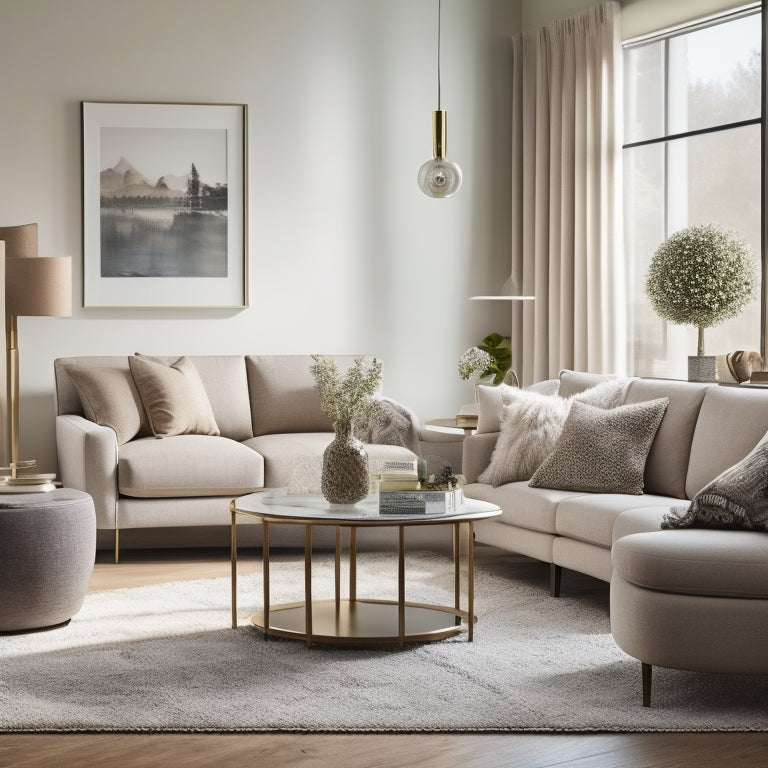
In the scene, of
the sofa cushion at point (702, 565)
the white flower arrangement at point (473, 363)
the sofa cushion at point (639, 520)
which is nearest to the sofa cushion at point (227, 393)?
the white flower arrangement at point (473, 363)

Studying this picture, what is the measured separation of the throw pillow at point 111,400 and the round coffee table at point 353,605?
5.25ft

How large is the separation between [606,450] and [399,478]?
3.58 feet

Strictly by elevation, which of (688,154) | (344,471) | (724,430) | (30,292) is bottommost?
(344,471)

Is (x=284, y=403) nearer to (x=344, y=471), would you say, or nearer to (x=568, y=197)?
(x=568, y=197)

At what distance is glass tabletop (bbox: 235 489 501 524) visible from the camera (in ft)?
11.2

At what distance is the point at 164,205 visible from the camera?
20.1 feet

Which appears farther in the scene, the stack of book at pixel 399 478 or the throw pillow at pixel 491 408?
the throw pillow at pixel 491 408

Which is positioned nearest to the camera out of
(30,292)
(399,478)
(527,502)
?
(399,478)

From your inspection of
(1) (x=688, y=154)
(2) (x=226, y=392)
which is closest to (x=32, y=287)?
(2) (x=226, y=392)

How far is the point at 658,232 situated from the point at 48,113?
3.33 meters

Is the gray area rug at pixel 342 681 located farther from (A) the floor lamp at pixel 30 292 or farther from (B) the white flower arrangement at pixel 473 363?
(B) the white flower arrangement at pixel 473 363

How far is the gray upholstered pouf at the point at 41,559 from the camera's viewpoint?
3.62 metres

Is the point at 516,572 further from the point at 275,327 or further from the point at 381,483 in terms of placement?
the point at 275,327

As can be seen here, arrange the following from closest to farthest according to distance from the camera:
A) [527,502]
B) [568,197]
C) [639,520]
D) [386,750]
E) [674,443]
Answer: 1. [386,750]
2. [639,520]
3. [674,443]
4. [527,502]
5. [568,197]
